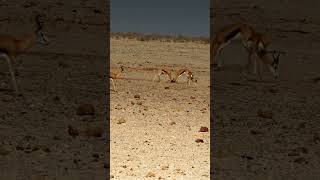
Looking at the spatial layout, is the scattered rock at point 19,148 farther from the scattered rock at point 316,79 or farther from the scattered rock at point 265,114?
the scattered rock at point 316,79

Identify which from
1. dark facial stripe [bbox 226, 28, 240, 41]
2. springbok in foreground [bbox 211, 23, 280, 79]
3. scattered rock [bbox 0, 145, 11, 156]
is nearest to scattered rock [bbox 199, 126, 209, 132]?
scattered rock [bbox 0, 145, 11, 156]

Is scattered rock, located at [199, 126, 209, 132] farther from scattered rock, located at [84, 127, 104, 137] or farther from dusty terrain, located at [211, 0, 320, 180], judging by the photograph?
scattered rock, located at [84, 127, 104, 137]

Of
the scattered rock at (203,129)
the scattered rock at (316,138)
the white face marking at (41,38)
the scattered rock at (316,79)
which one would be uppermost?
the white face marking at (41,38)

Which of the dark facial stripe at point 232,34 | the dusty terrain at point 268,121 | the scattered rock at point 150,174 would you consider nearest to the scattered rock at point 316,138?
the dusty terrain at point 268,121

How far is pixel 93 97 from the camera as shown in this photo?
13.1 ft

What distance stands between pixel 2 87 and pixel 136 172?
1.86m

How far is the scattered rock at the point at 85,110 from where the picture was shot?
3450 mm

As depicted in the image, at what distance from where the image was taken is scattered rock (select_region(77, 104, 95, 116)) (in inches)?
136

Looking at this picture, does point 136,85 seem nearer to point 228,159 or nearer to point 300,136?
point 300,136

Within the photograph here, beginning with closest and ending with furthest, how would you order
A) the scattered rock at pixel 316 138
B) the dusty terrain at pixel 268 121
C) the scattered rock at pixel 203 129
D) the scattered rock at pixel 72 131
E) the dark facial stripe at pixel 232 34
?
1. the dusty terrain at pixel 268 121
2. the scattered rock at pixel 72 131
3. the scattered rock at pixel 316 138
4. the scattered rock at pixel 203 129
5. the dark facial stripe at pixel 232 34

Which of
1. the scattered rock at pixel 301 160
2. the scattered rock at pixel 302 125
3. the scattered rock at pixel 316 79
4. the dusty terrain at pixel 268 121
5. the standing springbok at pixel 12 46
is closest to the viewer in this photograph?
the dusty terrain at pixel 268 121

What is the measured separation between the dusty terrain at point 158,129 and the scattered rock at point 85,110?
0.42 ft

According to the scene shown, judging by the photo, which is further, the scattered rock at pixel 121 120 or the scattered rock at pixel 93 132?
the scattered rock at pixel 121 120

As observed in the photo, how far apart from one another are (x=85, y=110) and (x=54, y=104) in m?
0.23
